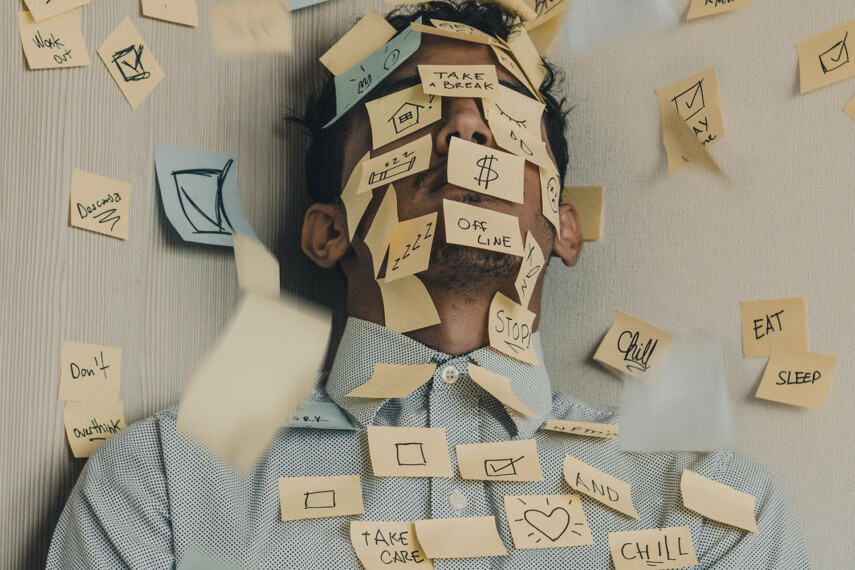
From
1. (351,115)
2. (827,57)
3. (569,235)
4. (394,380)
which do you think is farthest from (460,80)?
(827,57)

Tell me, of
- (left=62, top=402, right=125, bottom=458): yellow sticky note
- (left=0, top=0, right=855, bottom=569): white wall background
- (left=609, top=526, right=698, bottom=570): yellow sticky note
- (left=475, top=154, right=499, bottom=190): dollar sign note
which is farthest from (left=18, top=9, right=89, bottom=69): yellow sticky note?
(left=609, top=526, right=698, bottom=570): yellow sticky note

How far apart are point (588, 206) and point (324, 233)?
0.42m

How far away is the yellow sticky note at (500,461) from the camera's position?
1.07 meters

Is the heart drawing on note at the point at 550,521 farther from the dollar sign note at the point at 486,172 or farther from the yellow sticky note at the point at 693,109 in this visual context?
the yellow sticky note at the point at 693,109

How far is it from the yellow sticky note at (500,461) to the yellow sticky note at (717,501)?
18 cm

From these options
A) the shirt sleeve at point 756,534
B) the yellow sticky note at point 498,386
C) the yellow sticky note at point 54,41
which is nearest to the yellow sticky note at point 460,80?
the yellow sticky note at point 498,386

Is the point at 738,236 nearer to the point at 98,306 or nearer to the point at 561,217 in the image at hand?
the point at 561,217

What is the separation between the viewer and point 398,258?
113cm

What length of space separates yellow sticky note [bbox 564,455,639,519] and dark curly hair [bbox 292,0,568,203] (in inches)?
18.8

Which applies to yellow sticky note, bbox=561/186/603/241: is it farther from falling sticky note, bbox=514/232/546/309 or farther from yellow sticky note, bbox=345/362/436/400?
yellow sticky note, bbox=345/362/436/400

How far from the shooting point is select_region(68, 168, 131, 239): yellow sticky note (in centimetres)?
113

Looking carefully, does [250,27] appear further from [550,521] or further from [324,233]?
[550,521]

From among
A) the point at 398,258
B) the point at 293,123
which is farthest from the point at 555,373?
the point at 293,123

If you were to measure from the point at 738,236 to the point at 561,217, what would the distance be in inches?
10.1
